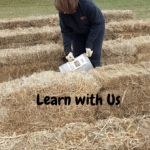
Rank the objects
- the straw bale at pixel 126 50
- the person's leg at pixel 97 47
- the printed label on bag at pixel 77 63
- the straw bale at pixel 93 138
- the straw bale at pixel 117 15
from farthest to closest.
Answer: the straw bale at pixel 117 15, the straw bale at pixel 126 50, the person's leg at pixel 97 47, the printed label on bag at pixel 77 63, the straw bale at pixel 93 138

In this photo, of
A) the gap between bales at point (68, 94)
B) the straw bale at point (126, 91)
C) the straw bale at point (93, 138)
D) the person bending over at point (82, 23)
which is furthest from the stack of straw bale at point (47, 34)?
the straw bale at point (93, 138)

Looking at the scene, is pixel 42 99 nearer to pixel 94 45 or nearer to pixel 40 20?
pixel 94 45

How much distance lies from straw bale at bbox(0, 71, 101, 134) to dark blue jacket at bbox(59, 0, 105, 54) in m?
0.84

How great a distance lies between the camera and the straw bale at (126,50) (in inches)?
172

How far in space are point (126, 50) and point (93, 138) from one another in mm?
3256

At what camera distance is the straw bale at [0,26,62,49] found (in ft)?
16.8

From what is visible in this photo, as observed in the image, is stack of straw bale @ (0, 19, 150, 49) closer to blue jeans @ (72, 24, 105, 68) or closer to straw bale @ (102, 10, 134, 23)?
straw bale @ (102, 10, 134, 23)

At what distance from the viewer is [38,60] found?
446 cm

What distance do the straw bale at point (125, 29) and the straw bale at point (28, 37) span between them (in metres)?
2.00

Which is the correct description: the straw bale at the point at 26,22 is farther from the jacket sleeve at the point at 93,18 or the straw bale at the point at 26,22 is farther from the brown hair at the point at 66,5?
the brown hair at the point at 66,5

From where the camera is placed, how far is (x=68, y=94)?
2.56 m

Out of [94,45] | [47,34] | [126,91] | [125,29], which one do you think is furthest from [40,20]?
[126,91]

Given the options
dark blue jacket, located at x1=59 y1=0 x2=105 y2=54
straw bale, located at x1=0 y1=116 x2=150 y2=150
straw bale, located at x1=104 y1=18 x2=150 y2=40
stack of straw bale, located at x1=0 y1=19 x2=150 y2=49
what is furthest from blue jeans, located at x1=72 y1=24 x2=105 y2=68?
straw bale, located at x1=104 y1=18 x2=150 y2=40

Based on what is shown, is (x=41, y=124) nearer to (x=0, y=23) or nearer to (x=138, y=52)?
(x=138, y=52)
